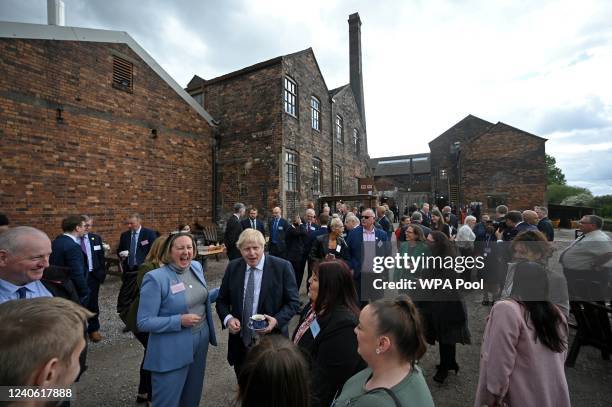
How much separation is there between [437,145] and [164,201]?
2611cm

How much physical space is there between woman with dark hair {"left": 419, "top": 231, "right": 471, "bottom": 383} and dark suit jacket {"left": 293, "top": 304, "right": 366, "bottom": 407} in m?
1.91

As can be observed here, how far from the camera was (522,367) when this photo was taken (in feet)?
6.09

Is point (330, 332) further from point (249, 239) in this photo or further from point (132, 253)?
point (132, 253)

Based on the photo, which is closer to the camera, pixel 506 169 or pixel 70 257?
pixel 70 257

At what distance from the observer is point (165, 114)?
1004 centimetres

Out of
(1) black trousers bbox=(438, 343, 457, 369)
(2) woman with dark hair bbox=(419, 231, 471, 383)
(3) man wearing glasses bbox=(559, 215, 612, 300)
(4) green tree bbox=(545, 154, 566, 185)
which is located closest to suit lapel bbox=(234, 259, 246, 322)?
(2) woman with dark hair bbox=(419, 231, 471, 383)

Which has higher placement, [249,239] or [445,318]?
[249,239]

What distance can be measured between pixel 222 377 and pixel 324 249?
2.55 metres

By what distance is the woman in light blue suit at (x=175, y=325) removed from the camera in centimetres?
212

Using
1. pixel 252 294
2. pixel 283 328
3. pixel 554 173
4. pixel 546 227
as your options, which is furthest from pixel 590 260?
pixel 554 173

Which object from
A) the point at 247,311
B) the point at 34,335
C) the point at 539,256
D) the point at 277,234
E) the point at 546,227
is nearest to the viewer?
the point at 34,335

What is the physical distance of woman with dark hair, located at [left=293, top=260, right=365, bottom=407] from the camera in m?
1.60

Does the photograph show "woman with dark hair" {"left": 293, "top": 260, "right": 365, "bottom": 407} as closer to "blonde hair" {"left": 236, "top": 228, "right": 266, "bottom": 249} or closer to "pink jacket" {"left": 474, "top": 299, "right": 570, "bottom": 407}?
"blonde hair" {"left": 236, "top": 228, "right": 266, "bottom": 249}

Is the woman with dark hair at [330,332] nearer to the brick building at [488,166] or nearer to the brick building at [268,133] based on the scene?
the brick building at [268,133]
